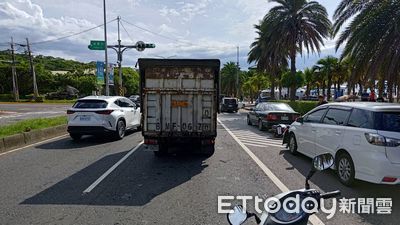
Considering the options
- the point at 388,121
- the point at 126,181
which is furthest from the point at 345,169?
the point at 126,181

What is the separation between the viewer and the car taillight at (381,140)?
5660 mm

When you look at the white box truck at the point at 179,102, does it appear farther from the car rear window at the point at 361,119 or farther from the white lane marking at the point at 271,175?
the car rear window at the point at 361,119

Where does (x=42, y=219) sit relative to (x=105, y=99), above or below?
below

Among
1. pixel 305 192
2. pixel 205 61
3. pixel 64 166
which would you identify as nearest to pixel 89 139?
pixel 64 166

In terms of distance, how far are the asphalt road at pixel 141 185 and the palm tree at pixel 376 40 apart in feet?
21.7

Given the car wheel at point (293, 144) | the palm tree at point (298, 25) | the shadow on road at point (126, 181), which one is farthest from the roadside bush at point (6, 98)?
the car wheel at point (293, 144)

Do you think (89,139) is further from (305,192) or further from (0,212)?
(305,192)

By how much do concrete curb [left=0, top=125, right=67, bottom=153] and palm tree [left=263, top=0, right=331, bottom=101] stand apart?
67.3ft

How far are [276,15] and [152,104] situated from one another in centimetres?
2398

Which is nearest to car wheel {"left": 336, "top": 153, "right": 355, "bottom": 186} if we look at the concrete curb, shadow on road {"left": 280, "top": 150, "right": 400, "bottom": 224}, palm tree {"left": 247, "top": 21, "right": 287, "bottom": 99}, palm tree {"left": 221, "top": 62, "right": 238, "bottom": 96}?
shadow on road {"left": 280, "top": 150, "right": 400, "bottom": 224}

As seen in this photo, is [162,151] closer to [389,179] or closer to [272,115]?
[389,179]

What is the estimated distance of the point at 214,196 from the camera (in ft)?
19.2

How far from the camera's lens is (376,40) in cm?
1398

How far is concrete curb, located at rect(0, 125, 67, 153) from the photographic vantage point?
35.1 ft
